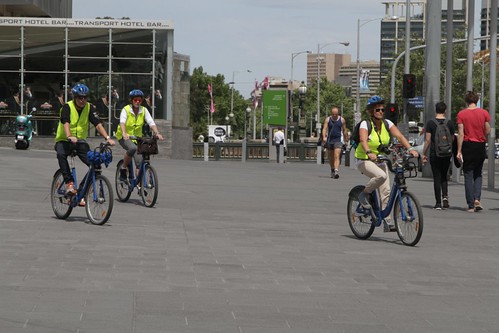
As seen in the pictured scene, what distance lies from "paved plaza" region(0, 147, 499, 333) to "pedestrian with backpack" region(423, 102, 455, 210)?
0.66m

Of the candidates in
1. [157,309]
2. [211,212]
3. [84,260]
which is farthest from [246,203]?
[157,309]

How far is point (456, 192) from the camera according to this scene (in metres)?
22.9

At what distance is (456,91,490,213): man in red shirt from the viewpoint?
17297 mm

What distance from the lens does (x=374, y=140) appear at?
40.8ft

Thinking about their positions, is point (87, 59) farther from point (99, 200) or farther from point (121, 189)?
point (99, 200)

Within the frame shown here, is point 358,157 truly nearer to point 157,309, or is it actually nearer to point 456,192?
point 157,309

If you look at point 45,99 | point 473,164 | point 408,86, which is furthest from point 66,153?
point 45,99

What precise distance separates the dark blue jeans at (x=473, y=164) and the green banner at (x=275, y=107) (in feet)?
126

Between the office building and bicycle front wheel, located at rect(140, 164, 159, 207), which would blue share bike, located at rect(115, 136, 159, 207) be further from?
the office building

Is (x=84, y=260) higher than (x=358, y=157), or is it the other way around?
(x=358, y=157)

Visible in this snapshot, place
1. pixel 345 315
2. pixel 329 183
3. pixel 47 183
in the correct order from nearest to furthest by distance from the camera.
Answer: pixel 345 315
pixel 47 183
pixel 329 183

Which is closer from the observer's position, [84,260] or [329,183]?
[84,260]

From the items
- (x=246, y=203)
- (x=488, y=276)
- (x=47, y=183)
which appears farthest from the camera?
(x=47, y=183)

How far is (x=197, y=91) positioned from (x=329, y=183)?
10045cm
